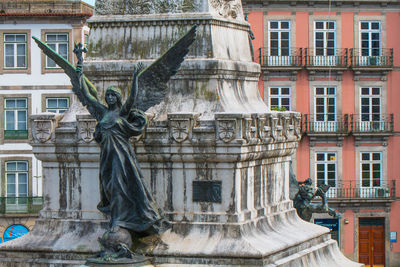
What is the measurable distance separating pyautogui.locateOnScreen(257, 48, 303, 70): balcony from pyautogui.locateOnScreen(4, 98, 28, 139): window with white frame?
11.4 meters

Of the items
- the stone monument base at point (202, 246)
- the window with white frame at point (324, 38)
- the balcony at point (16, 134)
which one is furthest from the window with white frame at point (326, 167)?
the stone monument base at point (202, 246)

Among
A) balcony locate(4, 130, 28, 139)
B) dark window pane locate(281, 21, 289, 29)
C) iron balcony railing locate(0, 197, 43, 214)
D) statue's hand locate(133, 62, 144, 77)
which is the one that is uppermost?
dark window pane locate(281, 21, 289, 29)

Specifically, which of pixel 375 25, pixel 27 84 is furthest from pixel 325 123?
pixel 27 84

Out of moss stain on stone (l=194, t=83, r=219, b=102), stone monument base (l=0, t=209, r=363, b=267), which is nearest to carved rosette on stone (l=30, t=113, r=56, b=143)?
stone monument base (l=0, t=209, r=363, b=267)

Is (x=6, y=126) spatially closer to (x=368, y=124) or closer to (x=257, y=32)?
(x=257, y=32)

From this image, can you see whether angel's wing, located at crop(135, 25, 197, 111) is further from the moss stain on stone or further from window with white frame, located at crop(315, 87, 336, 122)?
window with white frame, located at crop(315, 87, 336, 122)

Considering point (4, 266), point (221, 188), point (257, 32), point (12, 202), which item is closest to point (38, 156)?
point (4, 266)

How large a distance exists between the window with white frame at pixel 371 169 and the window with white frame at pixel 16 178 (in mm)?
15831

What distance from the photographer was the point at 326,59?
60281mm

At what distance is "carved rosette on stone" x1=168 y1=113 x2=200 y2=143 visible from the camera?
733 inches

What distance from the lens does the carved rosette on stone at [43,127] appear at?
64.0 feet

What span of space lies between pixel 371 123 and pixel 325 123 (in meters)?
2.24

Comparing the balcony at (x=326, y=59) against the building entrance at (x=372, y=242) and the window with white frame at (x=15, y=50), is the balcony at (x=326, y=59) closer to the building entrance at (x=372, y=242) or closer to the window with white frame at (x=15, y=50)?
the building entrance at (x=372, y=242)

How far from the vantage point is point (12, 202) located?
5538cm
